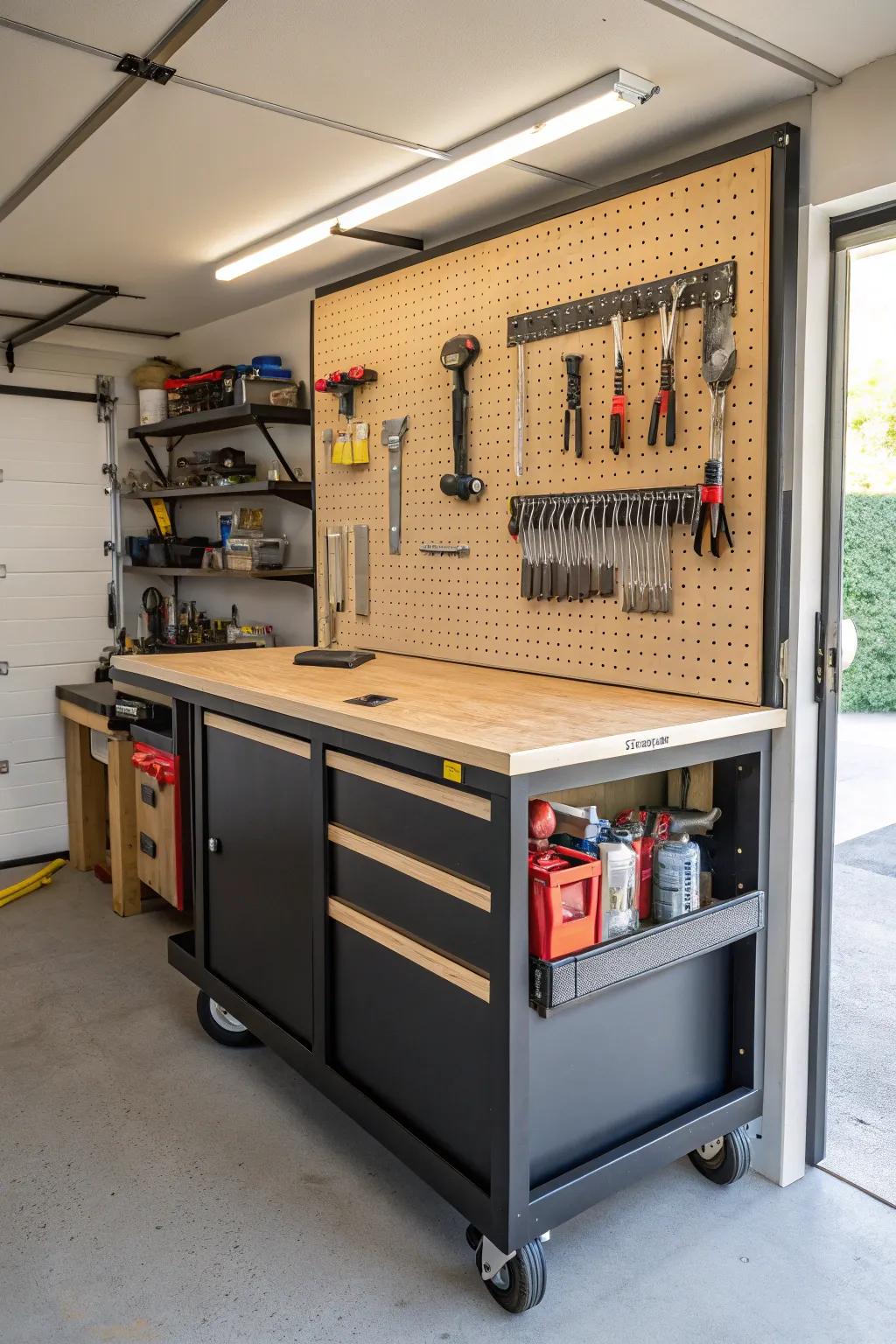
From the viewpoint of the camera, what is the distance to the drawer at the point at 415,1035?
1.82 meters

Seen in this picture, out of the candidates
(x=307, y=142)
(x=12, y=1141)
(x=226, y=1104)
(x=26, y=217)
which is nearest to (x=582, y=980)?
(x=226, y=1104)

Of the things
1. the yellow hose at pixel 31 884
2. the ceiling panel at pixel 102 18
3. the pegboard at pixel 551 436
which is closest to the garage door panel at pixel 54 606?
the yellow hose at pixel 31 884

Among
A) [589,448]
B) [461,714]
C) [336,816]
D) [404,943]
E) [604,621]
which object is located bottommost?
[404,943]

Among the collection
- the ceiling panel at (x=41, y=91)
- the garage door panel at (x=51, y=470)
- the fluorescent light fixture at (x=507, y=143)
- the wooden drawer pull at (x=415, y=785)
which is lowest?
the wooden drawer pull at (x=415, y=785)

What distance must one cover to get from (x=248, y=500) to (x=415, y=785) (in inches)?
112

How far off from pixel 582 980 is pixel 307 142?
206cm

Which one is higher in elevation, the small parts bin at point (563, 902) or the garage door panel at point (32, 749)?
the small parts bin at point (563, 902)

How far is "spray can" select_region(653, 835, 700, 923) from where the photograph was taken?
6.54 feet

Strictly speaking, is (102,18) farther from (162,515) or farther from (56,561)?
(56,561)

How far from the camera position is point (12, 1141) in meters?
2.44

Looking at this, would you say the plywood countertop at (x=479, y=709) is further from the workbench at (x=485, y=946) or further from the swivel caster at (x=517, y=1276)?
the swivel caster at (x=517, y=1276)

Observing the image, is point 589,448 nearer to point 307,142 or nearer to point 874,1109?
point 307,142

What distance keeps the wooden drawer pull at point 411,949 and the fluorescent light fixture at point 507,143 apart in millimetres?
1727

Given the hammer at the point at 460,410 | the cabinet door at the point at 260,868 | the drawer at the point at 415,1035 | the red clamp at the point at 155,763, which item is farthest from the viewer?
the red clamp at the point at 155,763
